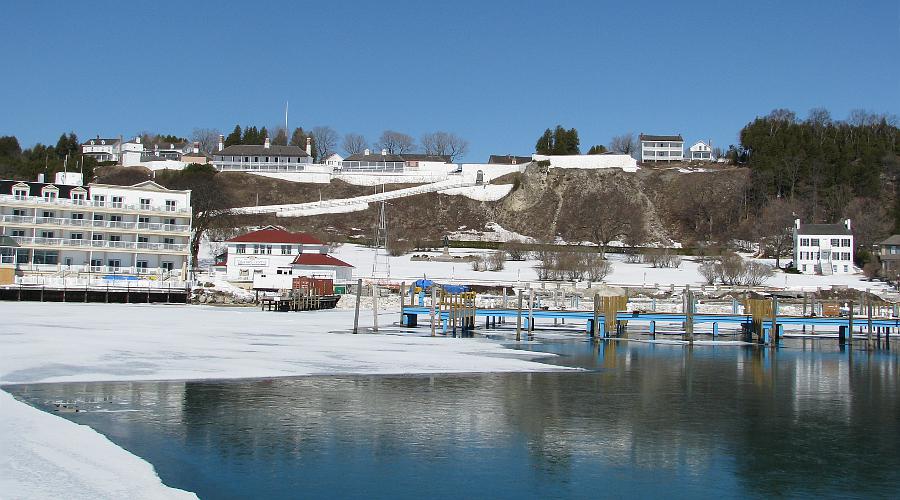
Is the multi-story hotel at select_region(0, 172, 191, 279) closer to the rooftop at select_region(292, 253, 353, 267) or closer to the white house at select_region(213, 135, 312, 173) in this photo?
the rooftop at select_region(292, 253, 353, 267)

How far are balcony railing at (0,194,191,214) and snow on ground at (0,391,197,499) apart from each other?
52.4 m

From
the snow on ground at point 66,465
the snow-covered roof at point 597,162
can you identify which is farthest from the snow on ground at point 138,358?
the snow-covered roof at point 597,162

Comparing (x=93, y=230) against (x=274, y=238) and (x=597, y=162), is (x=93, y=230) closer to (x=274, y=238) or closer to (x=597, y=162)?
(x=274, y=238)

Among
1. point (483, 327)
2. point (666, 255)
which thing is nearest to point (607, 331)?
point (483, 327)

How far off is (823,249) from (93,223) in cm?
6522

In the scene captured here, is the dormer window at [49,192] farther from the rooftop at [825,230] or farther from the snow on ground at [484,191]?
the rooftop at [825,230]

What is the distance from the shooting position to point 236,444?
16.2 m

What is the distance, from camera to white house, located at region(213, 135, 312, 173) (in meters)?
124

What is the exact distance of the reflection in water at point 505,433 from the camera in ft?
46.7

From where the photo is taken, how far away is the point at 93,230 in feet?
216

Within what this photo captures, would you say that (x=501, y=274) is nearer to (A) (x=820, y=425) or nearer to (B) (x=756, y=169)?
(B) (x=756, y=169)

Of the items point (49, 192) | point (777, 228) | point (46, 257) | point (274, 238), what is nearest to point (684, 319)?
point (274, 238)

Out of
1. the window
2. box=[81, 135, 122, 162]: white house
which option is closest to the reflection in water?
the window

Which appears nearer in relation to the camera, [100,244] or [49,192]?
[100,244]
